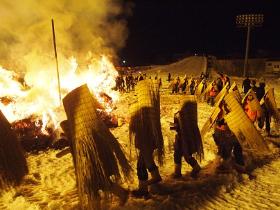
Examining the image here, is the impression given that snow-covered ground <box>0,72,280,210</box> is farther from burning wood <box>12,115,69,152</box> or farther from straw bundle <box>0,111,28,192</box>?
burning wood <box>12,115,69,152</box>

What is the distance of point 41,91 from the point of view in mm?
12758

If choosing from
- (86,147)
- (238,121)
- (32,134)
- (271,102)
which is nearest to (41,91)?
(32,134)

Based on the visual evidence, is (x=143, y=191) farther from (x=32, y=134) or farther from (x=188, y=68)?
(x=188, y=68)

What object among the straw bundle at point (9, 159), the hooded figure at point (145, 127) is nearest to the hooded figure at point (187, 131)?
the hooded figure at point (145, 127)

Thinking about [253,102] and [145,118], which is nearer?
[145,118]

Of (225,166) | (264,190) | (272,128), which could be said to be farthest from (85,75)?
(264,190)

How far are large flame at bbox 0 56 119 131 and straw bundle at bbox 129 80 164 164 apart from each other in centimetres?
534

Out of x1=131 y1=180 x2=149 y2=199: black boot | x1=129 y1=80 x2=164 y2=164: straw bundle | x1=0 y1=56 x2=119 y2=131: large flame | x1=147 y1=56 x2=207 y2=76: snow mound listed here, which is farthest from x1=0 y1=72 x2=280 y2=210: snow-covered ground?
x1=147 y1=56 x2=207 y2=76: snow mound

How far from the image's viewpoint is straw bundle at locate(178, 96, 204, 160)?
20.8 feet

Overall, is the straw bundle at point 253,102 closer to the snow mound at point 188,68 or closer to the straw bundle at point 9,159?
the straw bundle at point 9,159

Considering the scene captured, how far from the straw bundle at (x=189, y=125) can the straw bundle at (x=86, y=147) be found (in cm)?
196

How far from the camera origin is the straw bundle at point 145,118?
5.76 m

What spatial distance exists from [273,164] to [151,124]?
3.56 metres

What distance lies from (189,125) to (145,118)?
3.50 ft
